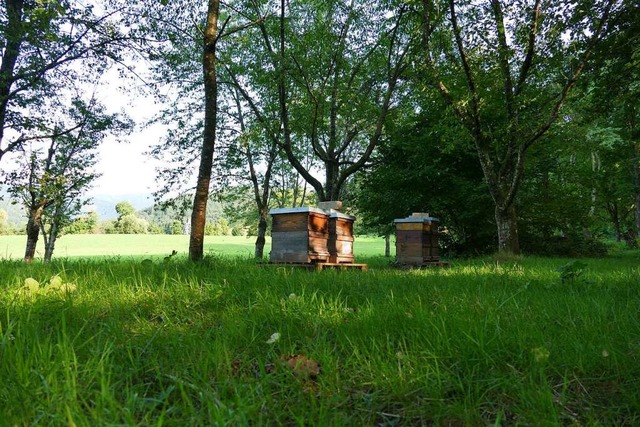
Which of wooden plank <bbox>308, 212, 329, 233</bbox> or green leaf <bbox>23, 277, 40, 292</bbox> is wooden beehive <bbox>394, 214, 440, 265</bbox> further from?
green leaf <bbox>23, 277, 40, 292</bbox>

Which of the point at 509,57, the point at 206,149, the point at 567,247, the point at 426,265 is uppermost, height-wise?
the point at 509,57

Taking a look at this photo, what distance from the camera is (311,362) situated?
1823 millimetres

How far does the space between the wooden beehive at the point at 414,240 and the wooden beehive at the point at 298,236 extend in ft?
9.80

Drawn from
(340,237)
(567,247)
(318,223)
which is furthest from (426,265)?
(567,247)

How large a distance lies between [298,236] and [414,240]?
3.84m

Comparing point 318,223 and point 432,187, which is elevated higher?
point 432,187

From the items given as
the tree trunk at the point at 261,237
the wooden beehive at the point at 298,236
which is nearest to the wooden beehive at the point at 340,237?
the wooden beehive at the point at 298,236

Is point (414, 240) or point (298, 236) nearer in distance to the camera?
point (298, 236)

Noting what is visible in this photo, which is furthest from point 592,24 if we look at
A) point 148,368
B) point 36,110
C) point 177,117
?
point 36,110

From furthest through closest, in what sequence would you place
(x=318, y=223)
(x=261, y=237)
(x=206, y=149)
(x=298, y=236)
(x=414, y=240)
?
1. (x=261, y=237)
2. (x=414, y=240)
3. (x=318, y=223)
4. (x=298, y=236)
5. (x=206, y=149)

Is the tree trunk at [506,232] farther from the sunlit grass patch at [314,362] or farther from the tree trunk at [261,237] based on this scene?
the tree trunk at [261,237]

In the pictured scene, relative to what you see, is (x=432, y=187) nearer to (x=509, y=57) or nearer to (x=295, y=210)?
(x=509, y=57)

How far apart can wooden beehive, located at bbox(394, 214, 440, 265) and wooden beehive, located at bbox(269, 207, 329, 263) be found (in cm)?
299

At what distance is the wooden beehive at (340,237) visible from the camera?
334 inches
